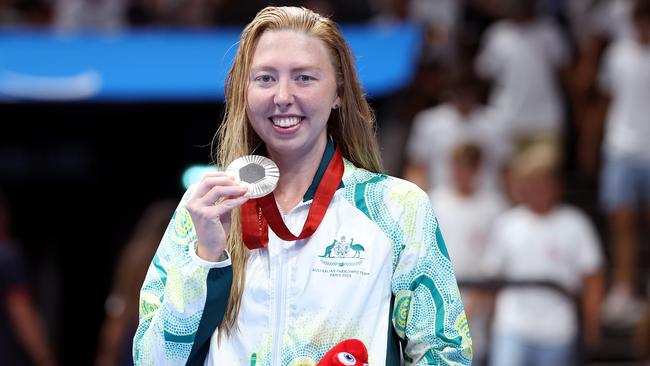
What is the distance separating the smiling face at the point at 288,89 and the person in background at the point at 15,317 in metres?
5.57

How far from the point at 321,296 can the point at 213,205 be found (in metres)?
0.31

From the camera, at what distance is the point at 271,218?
293 cm

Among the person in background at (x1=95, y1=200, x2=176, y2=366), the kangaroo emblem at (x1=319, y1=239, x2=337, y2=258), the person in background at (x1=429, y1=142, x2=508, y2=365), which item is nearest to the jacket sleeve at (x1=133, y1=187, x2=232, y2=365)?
the kangaroo emblem at (x1=319, y1=239, x2=337, y2=258)

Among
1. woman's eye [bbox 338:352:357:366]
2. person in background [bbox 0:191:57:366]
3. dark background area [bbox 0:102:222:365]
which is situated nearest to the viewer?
woman's eye [bbox 338:352:357:366]

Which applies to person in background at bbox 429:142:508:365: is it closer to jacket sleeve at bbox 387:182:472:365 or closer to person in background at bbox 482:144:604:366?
person in background at bbox 482:144:604:366

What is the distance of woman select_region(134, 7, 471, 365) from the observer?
283 centimetres

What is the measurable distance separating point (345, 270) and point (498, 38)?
785cm

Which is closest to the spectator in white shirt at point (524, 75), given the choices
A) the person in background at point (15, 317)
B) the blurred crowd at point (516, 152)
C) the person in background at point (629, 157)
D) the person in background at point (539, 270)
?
the blurred crowd at point (516, 152)

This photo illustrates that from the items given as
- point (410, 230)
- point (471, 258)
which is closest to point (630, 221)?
point (471, 258)

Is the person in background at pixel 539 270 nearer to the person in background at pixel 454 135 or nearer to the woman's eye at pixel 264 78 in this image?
the person in background at pixel 454 135

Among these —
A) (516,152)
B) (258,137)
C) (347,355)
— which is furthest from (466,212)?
(347,355)

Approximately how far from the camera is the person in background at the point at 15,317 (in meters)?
8.27

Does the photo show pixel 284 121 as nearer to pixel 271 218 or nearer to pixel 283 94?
pixel 283 94

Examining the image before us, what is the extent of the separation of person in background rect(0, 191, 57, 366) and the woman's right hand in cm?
564
